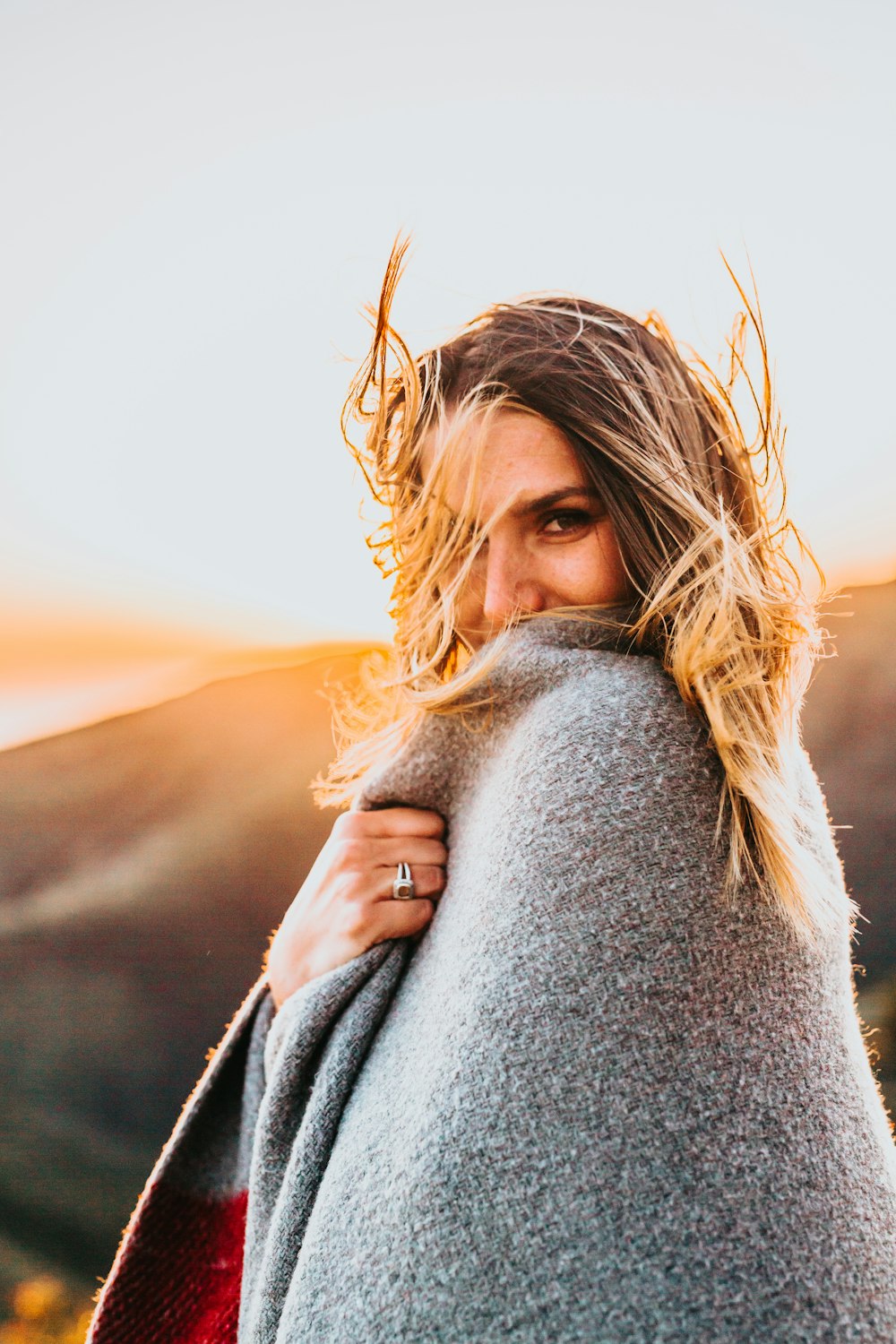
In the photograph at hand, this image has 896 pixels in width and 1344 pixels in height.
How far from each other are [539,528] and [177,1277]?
3.17ft

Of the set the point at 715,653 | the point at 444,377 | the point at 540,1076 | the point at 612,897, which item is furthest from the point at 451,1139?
the point at 444,377

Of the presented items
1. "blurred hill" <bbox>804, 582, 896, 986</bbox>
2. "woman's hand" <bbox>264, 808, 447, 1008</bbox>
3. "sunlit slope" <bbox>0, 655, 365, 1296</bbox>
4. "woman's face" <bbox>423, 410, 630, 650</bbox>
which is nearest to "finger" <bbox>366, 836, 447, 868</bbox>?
"woman's hand" <bbox>264, 808, 447, 1008</bbox>

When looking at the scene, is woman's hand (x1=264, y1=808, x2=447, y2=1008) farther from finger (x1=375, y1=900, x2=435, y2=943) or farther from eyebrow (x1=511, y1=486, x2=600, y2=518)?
eyebrow (x1=511, y1=486, x2=600, y2=518)

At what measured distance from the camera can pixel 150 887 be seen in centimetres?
198

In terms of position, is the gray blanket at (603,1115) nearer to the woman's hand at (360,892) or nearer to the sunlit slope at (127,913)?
the woman's hand at (360,892)

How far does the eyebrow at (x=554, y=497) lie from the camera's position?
924mm

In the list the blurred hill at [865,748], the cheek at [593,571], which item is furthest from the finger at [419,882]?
the blurred hill at [865,748]

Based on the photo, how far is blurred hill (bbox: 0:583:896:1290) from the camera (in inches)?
73.4

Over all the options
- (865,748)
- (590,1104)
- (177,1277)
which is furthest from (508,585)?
(865,748)

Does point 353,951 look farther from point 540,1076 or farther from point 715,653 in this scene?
point 715,653

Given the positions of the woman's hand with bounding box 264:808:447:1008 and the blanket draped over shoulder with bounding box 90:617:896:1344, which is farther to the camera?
the woman's hand with bounding box 264:808:447:1008

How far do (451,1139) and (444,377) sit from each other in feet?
2.88

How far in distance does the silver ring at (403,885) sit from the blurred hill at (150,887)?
878mm

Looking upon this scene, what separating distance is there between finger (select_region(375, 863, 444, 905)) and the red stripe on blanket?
0.45 meters
